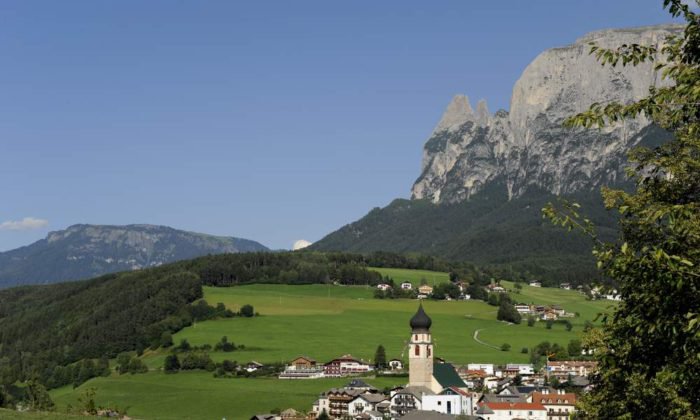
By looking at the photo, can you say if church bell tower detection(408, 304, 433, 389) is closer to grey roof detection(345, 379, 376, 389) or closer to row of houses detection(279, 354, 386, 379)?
grey roof detection(345, 379, 376, 389)

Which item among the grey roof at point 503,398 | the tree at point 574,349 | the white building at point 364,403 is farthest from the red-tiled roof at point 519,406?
the tree at point 574,349

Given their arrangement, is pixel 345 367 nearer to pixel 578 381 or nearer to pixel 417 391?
pixel 417 391

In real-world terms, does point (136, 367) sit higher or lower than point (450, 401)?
higher

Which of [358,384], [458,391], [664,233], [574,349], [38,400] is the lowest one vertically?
[458,391]

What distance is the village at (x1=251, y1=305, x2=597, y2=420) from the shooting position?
136 m

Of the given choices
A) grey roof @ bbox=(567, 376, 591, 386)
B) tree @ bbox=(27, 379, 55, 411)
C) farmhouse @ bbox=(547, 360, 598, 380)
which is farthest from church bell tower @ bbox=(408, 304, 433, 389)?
tree @ bbox=(27, 379, 55, 411)

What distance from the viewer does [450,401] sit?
465 ft

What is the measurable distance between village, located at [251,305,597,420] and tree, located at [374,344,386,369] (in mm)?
11937

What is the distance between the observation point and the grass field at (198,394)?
436 feet

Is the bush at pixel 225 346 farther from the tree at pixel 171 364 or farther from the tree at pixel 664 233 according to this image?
the tree at pixel 664 233

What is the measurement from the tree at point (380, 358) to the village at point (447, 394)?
1194 cm

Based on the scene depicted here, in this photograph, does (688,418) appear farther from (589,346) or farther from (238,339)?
(238,339)

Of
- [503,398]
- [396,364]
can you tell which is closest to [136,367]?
[396,364]

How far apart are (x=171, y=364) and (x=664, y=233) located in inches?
6430
